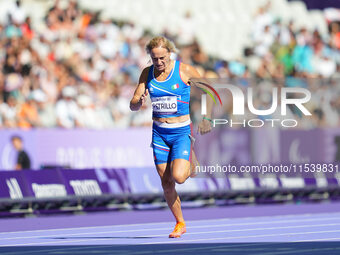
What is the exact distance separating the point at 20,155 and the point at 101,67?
4.95 m

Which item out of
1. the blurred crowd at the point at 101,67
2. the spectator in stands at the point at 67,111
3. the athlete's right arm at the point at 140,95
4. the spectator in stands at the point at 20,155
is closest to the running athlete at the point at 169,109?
the athlete's right arm at the point at 140,95

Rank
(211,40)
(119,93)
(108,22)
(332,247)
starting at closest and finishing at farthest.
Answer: (332,247), (119,93), (108,22), (211,40)

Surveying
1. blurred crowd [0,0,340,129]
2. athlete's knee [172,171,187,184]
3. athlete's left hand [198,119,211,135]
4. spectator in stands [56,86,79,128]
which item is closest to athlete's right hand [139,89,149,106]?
athlete's left hand [198,119,211,135]

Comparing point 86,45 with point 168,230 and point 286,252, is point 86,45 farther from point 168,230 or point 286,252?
point 286,252

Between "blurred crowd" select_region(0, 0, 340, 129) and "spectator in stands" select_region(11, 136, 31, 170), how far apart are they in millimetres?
990

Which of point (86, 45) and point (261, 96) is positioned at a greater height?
point (86, 45)

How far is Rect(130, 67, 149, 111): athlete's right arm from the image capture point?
10.4 meters

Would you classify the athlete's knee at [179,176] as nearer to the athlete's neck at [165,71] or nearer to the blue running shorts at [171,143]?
the blue running shorts at [171,143]

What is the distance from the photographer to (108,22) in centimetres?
2383

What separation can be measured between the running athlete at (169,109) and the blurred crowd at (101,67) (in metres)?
8.26

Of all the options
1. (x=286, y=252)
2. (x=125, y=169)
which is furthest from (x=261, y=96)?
(x=286, y=252)

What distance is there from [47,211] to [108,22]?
7.58 m

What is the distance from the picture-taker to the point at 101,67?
22766 millimetres

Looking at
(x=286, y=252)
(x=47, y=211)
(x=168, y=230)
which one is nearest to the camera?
(x=286, y=252)
